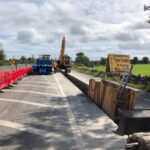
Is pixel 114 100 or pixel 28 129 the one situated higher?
pixel 114 100

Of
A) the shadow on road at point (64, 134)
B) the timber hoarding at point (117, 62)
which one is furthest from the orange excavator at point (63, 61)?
the shadow on road at point (64, 134)

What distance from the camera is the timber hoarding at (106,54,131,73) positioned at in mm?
24797

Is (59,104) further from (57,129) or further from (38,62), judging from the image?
(38,62)

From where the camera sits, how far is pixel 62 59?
3669 centimetres

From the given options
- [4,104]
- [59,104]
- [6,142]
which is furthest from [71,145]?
[4,104]

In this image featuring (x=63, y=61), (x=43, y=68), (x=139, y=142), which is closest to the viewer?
(x=139, y=142)

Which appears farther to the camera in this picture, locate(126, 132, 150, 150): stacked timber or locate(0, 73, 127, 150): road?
locate(0, 73, 127, 150): road

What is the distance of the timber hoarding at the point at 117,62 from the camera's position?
24.8 meters

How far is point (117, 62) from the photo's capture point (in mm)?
25062

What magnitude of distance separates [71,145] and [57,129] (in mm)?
1171

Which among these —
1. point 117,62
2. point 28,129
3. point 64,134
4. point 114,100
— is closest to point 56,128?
point 64,134

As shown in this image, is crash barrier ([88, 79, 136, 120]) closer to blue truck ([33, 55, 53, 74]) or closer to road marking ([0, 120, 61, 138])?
road marking ([0, 120, 61, 138])

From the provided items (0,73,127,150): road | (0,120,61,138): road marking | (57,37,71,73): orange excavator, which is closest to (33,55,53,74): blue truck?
(57,37,71,73): orange excavator

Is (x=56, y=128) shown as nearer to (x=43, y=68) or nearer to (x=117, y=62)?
(x=117, y=62)
